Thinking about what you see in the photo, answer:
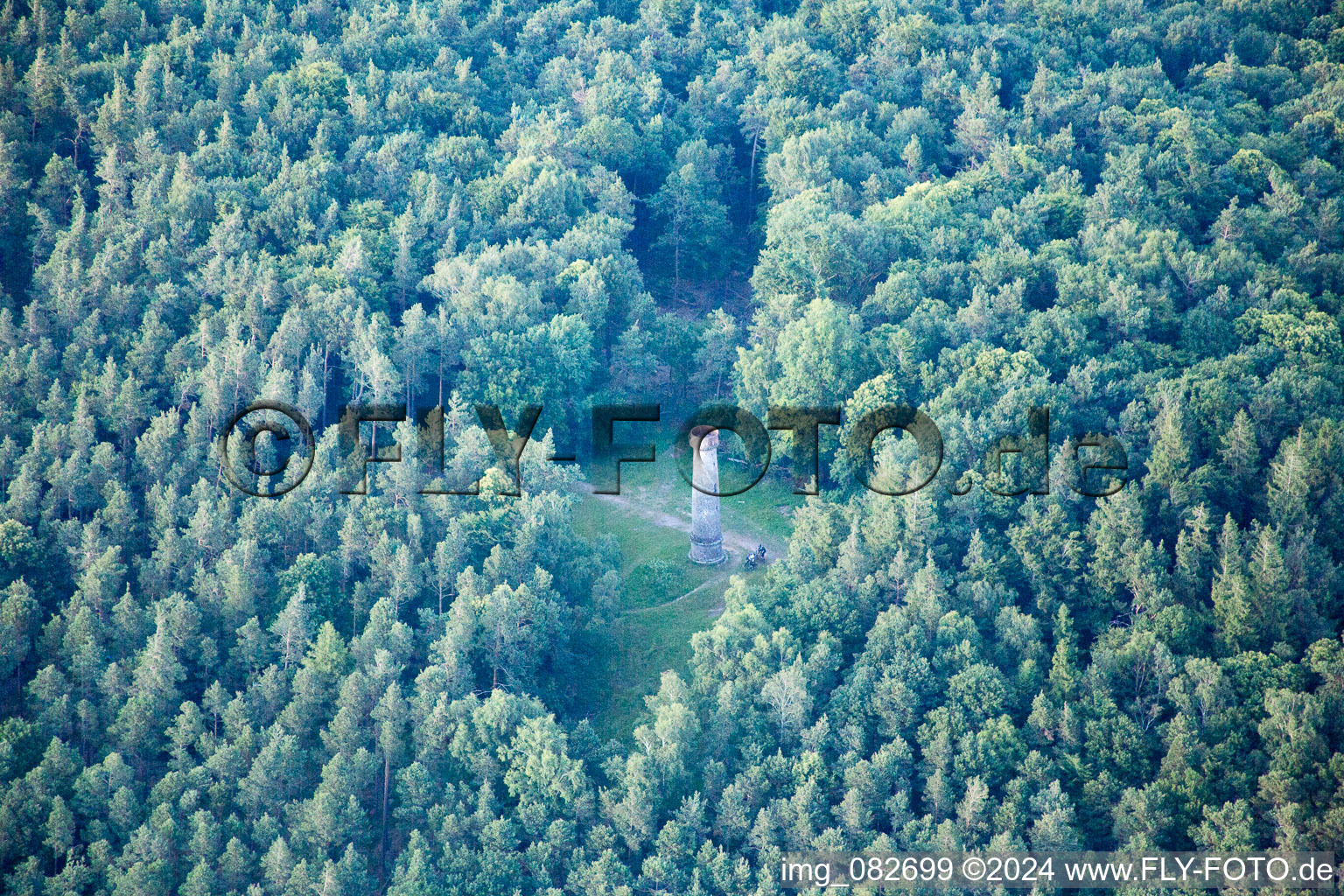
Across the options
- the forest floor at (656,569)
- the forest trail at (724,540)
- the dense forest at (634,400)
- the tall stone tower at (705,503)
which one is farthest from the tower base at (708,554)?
the dense forest at (634,400)

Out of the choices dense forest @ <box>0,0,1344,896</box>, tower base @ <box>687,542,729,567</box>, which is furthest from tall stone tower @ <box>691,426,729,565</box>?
dense forest @ <box>0,0,1344,896</box>

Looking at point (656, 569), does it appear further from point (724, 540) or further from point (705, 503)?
point (724, 540)

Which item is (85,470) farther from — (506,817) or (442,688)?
(506,817)

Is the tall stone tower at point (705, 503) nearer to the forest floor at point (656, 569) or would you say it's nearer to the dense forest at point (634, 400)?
the forest floor at point (656, 569)

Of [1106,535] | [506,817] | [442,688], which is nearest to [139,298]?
[442,688]

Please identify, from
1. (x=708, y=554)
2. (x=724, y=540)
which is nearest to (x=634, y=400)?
(x=724, y=540)

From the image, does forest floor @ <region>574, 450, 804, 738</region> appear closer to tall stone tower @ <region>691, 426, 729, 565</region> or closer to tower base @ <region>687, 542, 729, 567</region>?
tower base @ <region>687, 542, 729, 567</region>
